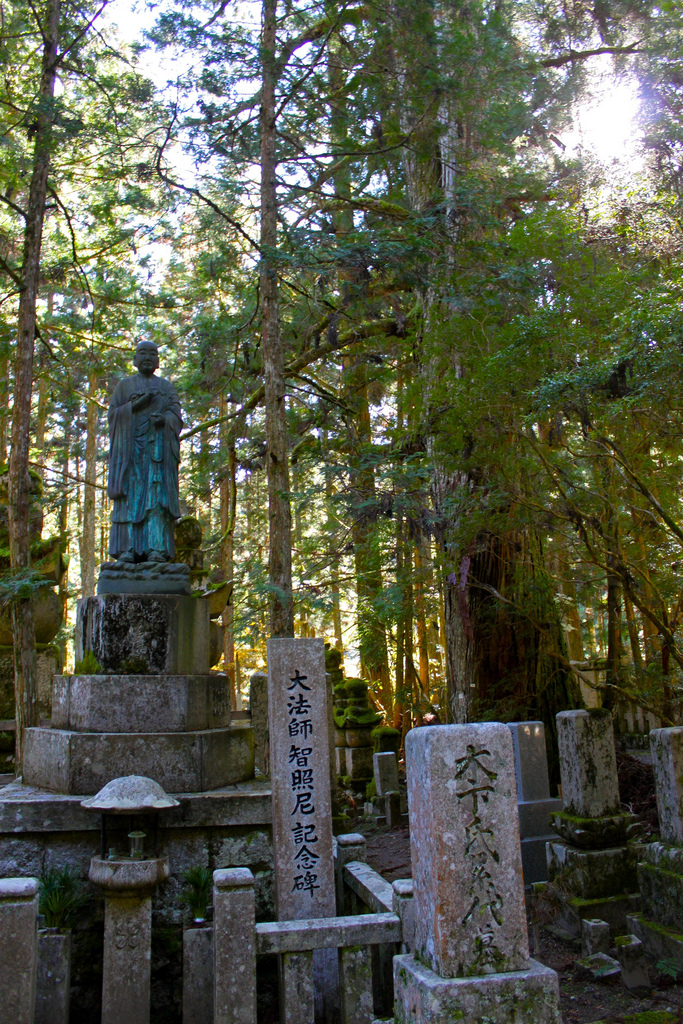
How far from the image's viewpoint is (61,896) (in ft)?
13.1

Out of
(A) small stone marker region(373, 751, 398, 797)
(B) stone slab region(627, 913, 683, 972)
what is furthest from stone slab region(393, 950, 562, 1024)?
(A) small stone marker region(373, 751, 398, 797)

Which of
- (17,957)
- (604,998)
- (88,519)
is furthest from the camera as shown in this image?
(88,519)

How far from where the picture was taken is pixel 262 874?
15.3 feet

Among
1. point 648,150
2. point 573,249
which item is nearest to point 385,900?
point 573,249

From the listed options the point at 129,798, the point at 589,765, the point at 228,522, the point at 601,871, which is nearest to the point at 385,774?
the point at 228,522

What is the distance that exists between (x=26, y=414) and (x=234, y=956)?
18.4 ft

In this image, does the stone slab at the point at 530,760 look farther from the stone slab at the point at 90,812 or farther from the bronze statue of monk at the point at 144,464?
the bronze statue of monk at the point at 144,464

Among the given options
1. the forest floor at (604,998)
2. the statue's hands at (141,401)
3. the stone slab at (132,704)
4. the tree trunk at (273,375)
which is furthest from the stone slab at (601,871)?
the statue's hands at (141,401)

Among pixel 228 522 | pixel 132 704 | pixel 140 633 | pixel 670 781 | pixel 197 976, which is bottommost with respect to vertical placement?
pixel 197 976

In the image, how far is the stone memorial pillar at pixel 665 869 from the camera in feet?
16.4

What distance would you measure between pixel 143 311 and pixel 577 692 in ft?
27.7

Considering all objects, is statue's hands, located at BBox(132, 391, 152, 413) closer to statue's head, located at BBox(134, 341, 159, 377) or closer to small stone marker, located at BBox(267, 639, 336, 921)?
statue's head, located at BBox(134, 341, 159, 377)

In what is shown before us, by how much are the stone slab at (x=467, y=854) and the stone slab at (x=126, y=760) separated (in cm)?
250

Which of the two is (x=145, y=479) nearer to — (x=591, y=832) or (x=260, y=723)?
(x=260, y=723)
